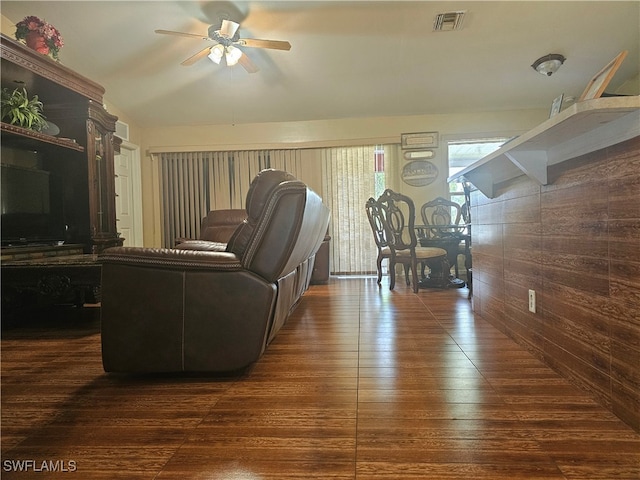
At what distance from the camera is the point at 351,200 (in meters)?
5.74

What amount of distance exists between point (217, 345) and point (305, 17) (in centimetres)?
337

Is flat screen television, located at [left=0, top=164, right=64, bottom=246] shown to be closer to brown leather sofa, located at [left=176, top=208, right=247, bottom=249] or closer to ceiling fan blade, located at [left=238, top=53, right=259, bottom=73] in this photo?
brown leather sofa, located at [left=176, top=208, right=247, bottom=249]

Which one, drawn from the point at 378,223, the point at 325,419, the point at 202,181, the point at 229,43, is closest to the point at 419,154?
the point at 378,223

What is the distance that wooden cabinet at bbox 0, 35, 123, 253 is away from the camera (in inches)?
132

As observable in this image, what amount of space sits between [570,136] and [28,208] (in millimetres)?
4089

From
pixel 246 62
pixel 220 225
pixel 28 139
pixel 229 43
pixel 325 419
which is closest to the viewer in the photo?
pixel 325 419

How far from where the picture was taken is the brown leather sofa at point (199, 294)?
5.24 feet

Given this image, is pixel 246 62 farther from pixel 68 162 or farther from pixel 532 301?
pixel 532 301

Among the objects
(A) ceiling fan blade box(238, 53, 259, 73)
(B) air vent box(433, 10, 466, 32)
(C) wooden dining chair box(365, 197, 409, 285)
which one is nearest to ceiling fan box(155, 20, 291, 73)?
(A) ceiling fan blade box(238, 53, 259, 73)

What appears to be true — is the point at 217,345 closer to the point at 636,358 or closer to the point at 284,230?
the point at 284,230

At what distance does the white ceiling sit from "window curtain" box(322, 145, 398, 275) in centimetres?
61

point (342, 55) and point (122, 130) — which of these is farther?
point (122, 130)

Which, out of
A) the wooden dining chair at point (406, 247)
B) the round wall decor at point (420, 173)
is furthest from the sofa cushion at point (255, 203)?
the round wall decor at point (420, 173)

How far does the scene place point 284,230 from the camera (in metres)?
1.61
